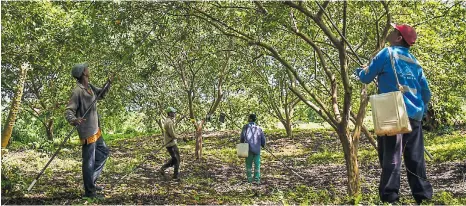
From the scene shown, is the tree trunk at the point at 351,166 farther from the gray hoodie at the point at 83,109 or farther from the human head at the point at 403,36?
the gray hoodie at the point at 83,109

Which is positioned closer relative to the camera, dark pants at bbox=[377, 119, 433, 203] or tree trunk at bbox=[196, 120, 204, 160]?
dark pants at bbox=[377, 119, 433, 203]

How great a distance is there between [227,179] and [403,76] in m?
8.80

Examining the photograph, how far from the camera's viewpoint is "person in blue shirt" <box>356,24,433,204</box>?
17.0ft

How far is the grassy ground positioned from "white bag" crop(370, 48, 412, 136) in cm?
126

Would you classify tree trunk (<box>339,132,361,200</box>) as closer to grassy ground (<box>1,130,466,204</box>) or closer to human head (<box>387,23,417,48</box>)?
grassy ground (<box>1,130,466,204</box>)

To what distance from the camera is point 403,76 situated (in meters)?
5.19

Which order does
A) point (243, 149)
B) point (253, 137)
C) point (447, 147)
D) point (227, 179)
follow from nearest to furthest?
point (243, 149), point (253, 137), point (227, 179), point (447, 147)

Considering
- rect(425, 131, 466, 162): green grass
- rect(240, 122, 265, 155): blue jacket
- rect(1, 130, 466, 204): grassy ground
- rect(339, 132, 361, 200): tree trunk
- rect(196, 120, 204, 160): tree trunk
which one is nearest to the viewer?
rect(1, 130, 466, 204): grassy ground

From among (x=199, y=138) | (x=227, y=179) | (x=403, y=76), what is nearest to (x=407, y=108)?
(x=403, y=76)

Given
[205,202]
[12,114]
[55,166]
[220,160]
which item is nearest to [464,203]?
[205,202]

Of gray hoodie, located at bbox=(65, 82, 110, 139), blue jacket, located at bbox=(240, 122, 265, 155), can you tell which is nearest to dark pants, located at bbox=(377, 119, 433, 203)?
gray hoodie, located at bbox=(65, 82, 110, 139)

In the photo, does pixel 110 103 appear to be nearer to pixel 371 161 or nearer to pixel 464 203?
pixel 371 161

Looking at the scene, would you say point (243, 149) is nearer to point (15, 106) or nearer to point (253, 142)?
point (253, 142)

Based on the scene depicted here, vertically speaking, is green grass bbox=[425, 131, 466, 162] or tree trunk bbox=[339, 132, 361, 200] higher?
tree trunk bbox=[339, 132, 361, 200]
